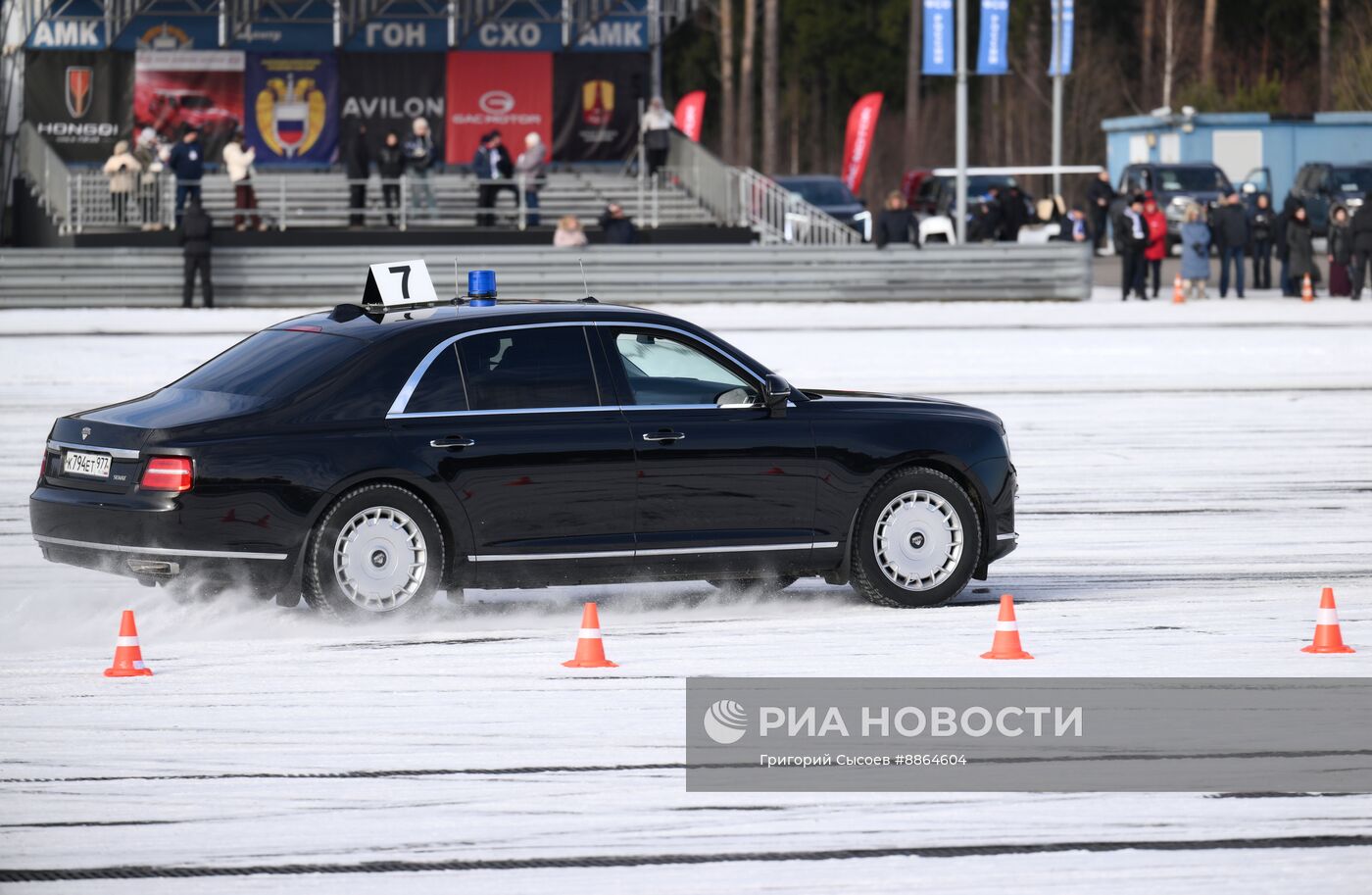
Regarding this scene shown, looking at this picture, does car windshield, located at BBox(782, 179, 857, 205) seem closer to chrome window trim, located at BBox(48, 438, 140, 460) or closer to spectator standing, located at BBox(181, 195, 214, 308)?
spectator standing, located at BBox(181, 195, 214, 308)

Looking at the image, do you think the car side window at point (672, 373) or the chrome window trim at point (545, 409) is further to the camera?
the car side window at point (672, 373)

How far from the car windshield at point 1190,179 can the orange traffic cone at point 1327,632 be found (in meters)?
39.6

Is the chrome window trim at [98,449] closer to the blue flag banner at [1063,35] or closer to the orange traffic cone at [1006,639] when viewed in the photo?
the orange traffic cone at [1006,639]

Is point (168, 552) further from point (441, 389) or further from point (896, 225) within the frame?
point (896, 225)

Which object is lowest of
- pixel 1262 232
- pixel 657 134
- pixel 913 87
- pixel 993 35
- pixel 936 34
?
pixel 1262 232

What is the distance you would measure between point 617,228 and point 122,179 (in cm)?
797

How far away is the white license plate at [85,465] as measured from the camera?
9.44 meters

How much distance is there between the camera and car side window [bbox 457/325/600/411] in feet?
32.4

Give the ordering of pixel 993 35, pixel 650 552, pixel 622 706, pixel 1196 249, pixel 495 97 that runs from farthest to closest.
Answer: pixel 993 35 < pixel 495 97 < pixel 1196 249 < pixel 650 552 < pixel 622 706

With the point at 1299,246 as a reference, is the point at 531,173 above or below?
above

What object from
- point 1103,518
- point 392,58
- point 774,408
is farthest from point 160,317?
point 774,408

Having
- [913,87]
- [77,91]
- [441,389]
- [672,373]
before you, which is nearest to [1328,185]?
[77,91]

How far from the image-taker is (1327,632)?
9.02 m

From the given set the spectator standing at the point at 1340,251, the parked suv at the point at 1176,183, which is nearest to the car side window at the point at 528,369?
the spectator standing at the point at 1340,251
